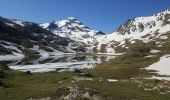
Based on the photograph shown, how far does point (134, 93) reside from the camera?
169ft

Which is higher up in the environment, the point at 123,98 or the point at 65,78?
the point at 65,78

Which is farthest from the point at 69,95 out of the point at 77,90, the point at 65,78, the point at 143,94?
the point at 65,78

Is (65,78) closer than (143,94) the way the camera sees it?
No

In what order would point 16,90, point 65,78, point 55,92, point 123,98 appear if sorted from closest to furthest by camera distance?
point 123,98
point 55,92
point 16,90
point 65,78

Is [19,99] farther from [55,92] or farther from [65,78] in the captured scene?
[65,78]

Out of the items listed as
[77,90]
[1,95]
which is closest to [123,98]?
[77,90]

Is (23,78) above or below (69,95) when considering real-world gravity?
above

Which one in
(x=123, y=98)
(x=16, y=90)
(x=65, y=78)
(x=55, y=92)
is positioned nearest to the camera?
(x=123, y=98)

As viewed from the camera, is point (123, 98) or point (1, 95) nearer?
point (123, 98)

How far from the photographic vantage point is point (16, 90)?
188 ft

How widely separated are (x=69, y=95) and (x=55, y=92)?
3605 mm

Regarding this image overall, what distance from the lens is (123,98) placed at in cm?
4716

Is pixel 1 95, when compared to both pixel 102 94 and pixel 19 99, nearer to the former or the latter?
pixel 19 99

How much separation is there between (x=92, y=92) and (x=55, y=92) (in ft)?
21.2
